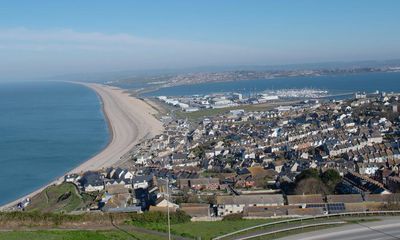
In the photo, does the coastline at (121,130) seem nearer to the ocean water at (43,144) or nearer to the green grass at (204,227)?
the ocean water at (43,144)

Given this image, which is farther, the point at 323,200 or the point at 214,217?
the point at 323,200

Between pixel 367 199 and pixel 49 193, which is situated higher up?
pixel 367 199

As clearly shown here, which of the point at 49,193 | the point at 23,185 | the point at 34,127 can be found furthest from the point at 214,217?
the point at 34,127

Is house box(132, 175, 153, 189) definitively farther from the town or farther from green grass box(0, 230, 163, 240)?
green grass box(0, 230, 163, 240)

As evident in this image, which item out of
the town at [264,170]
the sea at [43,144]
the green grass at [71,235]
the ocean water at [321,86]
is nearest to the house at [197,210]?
the town at [264,170]

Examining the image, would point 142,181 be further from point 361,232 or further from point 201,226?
point 361,232

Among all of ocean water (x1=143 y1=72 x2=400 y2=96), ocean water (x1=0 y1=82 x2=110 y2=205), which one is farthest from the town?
ocean water (x1=143 y1=72 x2=400 y2=96)

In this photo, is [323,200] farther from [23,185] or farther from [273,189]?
[23,185]
